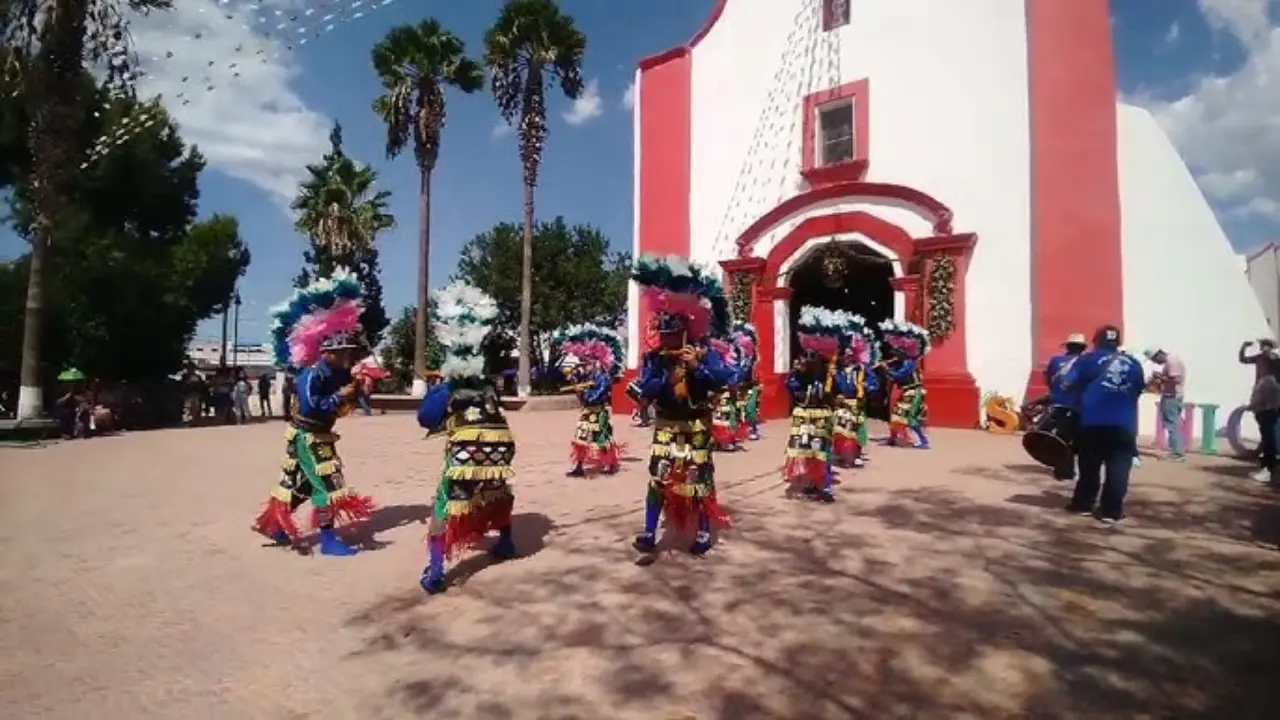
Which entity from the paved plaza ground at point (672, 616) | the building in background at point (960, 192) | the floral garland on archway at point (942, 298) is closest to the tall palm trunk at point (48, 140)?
the paved plaza ground at point (672, 616)

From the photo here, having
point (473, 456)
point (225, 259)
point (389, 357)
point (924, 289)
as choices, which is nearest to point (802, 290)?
point (924, 289)

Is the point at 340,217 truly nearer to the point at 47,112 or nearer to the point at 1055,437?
the point at 47,112

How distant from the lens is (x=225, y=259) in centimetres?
2578

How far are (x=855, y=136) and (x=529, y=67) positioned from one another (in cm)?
1291

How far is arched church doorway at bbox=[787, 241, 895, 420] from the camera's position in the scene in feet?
53.1

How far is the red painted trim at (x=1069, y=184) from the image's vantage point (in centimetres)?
1367

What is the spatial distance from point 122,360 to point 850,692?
2178 cm

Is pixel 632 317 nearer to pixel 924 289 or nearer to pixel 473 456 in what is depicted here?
pixel 924 289

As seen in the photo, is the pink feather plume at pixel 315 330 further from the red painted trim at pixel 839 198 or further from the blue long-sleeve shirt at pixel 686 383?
the red painted trim at pixel 839 198

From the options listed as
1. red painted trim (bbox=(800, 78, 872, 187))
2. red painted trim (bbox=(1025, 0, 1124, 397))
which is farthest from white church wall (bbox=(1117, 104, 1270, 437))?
red painted trim (bbox=(800, 78, 872, 187))

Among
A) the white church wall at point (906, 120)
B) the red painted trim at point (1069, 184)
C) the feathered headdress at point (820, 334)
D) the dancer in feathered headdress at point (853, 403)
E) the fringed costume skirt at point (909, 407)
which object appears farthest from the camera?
the white church wall at point (906, 120)

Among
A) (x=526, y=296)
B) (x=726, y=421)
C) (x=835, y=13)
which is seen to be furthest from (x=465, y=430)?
(x=526, y=296)

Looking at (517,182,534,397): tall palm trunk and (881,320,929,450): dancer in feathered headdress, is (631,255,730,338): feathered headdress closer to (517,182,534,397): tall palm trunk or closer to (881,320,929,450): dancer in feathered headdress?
(881,320,929,450): dancer in feathered headdress

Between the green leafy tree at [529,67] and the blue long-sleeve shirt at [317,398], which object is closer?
the blue long-sleeve shirt at [317,398]
